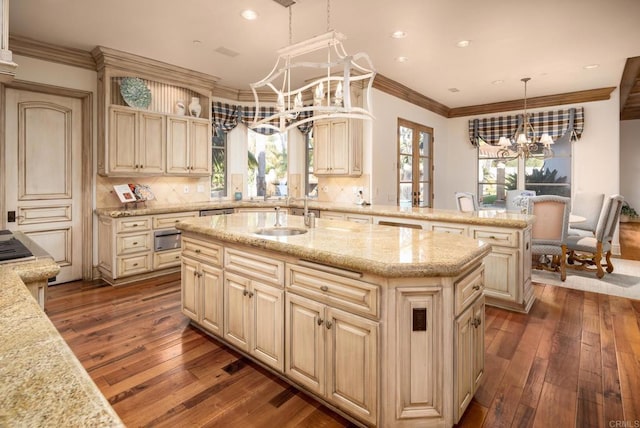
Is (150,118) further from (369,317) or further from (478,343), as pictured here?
(478,343)

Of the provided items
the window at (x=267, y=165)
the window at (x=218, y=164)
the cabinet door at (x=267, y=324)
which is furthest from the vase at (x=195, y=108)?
the cabinet door at (x=267, y=324)

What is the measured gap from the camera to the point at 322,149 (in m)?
5.36

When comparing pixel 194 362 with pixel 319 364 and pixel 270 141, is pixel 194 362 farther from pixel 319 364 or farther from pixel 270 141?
pixel 270 141

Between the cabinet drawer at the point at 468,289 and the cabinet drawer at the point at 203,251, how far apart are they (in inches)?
64.6

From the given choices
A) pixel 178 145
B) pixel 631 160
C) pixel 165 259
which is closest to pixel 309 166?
pixel 178 145

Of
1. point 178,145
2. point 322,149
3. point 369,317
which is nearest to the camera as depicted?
point 369,317

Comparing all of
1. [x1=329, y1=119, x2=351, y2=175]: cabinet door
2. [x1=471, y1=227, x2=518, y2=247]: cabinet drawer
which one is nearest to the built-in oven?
[x1=329, y1=119, x2=351, y2=175]: cabinet door

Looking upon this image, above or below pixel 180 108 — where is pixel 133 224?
below

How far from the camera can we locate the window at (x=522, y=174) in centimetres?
637

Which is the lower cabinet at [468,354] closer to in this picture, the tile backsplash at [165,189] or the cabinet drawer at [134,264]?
the cabinet drawer at [134,264]

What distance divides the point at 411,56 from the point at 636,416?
3.92 meters

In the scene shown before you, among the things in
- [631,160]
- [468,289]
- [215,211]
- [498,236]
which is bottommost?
[468,289]

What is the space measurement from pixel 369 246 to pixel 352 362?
617 mm

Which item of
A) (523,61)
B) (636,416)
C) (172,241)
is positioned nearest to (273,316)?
(636,416)
